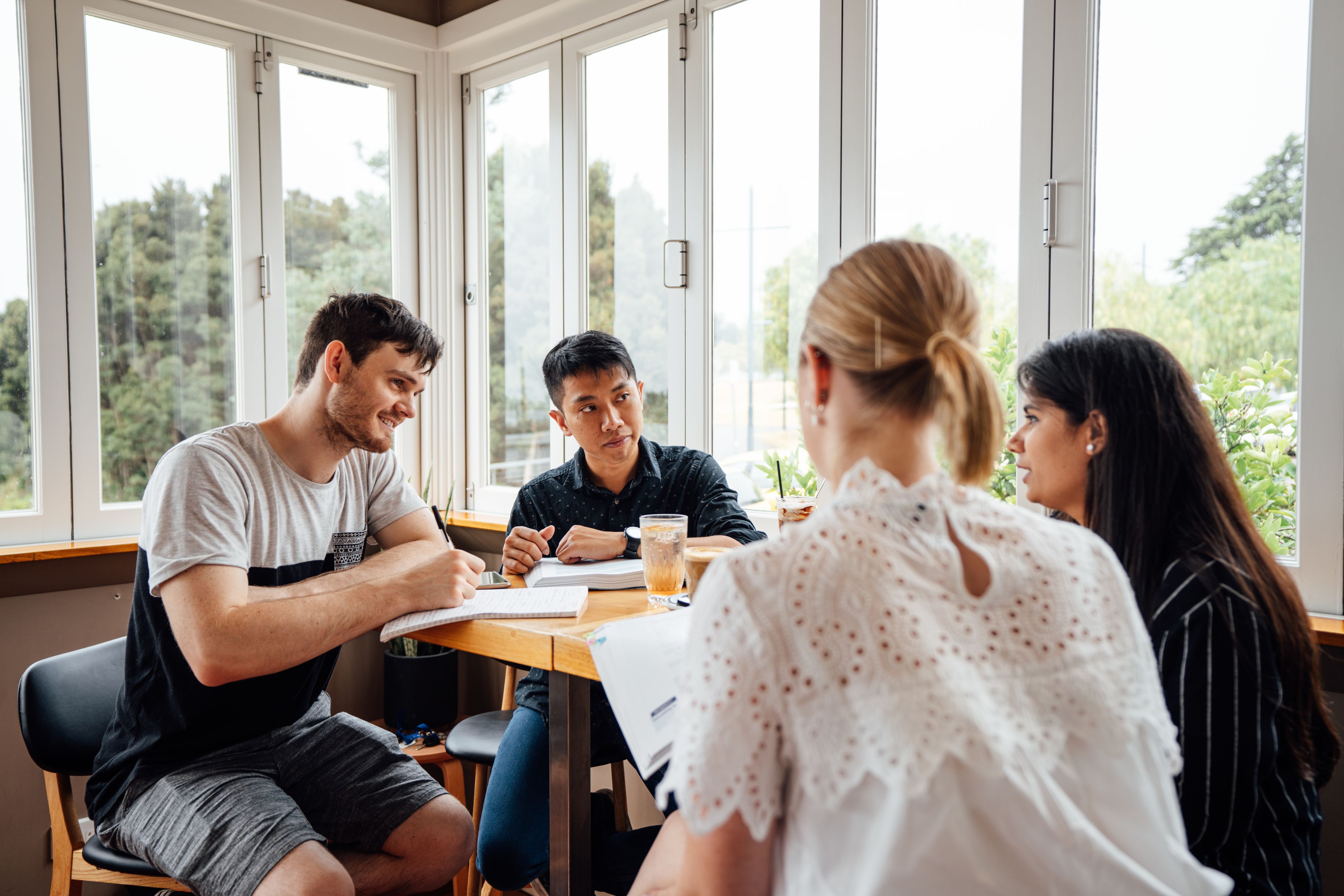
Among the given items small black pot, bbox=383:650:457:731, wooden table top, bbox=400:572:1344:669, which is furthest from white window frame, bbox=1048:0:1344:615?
small black pot, bbox=383:650:457:731

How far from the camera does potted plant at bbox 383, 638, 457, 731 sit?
2893 millimetres

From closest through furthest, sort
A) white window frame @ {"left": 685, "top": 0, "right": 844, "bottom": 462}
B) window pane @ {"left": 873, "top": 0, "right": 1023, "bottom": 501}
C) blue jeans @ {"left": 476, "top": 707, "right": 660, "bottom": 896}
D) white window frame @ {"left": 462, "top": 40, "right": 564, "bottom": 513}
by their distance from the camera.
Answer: blue jeans @ {"left": 476, "top": 707, "right": 660, "bottom": 896}
window pane @ {"left": 873, "top": 0, "right": 1023, "bottom": 501}
white window frame @ {"left": 685, "top": 0, "right": 844, "bottom": 462}
white window frame @ {"left": 462, "top": 40, "right": 564, "bottom": 513}

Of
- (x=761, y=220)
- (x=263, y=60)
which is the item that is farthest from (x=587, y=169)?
(x=263, y=60)

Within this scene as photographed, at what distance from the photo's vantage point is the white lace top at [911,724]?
67cm

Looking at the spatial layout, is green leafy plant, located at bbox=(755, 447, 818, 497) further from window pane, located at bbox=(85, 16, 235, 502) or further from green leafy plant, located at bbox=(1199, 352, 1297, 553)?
window pane, located at bbox=(85, 16, 235, 502)

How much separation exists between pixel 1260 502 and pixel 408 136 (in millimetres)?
2957

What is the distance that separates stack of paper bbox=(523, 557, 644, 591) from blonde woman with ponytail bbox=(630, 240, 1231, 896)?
860 mm

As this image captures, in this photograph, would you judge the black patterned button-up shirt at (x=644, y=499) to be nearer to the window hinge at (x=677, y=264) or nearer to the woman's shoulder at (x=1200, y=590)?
the window hinge at (x=677, y=264)

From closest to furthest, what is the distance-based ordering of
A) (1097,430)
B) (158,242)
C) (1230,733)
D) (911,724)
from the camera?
(911,724) → (1230,733) → (1097,430) → (158,242)

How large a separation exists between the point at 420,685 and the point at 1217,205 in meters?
2.50

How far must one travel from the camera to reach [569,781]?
1.35 m

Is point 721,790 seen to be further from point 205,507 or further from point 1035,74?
point 1035,74

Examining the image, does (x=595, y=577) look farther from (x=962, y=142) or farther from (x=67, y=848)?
(x=962, y=142)

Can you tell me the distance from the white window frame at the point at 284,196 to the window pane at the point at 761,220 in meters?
1.12
